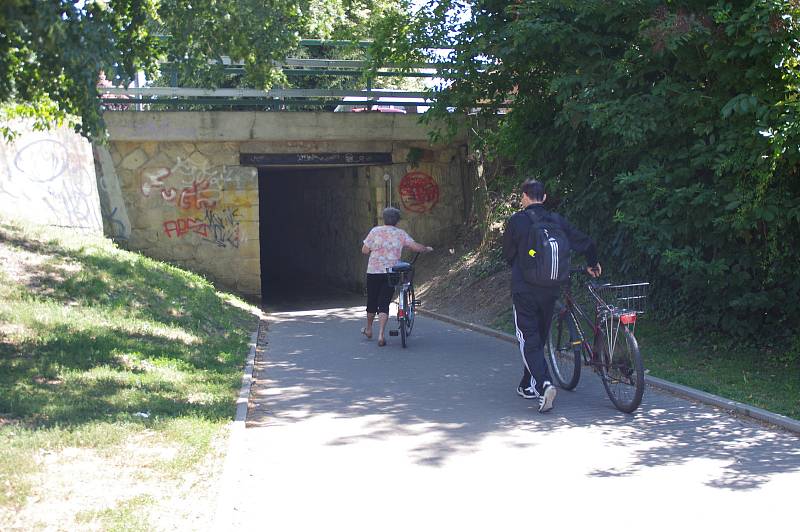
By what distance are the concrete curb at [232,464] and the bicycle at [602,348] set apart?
2941 millimetres

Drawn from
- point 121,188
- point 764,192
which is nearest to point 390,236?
point 764,192

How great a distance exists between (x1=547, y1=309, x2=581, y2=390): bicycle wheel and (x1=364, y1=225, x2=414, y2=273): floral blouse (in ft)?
10.9

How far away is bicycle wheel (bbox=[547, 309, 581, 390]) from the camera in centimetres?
778

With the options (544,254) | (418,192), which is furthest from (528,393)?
(418,192)

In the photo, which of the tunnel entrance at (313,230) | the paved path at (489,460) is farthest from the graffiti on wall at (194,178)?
the paved path at (489,460)

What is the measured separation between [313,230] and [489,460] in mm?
21017

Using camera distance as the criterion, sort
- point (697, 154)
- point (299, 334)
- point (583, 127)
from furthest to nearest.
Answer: point (299, 334)
point (583, 127)
point (697, 154)

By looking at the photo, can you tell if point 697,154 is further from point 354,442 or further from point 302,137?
point 302,137

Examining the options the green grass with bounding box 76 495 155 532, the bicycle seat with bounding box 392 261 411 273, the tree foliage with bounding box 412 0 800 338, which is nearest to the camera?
the green grass with bounding box 76 495 155 532

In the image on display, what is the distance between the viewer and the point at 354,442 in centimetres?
638

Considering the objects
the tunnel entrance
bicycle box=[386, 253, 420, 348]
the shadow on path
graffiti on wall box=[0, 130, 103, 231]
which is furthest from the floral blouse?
the tunnel entrance

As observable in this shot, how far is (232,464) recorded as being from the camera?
18.3ft

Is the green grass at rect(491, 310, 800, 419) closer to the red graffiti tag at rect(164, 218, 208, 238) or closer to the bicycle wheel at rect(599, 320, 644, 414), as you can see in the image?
the bicycle wheel at rect(599, 320, 644, 414)

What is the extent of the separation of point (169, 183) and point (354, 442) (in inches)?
503
